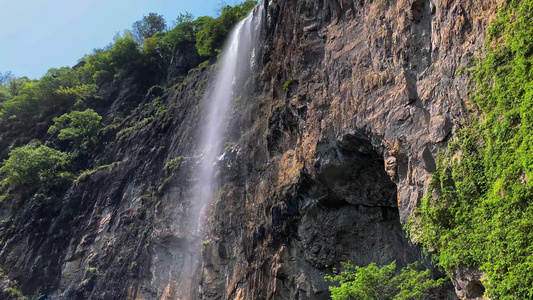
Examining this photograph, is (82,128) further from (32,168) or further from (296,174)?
(296,174)

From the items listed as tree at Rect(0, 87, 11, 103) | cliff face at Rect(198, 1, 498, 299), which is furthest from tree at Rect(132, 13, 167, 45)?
cliff face at Rect(198, 1, 498, 299)

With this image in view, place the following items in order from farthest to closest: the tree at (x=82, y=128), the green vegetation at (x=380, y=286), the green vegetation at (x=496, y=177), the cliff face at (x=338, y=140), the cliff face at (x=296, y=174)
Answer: the tree at (x=82, y=128) → the cliff face at (x=296, y=174) → the cliff face at (x=338, y=140) → the green vegetation at (x=380, y=286) → the green vegetation at (x=496, y=177)

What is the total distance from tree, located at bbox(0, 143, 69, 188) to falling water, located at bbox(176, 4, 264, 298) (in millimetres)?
13525

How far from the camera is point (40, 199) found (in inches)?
1147

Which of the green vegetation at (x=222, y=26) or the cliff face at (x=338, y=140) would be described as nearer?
the cliff face at (x=338, y=140)

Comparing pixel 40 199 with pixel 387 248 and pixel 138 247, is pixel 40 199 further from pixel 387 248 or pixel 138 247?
pixel 387 248

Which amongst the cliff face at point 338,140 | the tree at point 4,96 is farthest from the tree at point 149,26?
the cliff face at point 338,140

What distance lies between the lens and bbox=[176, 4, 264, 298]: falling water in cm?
2002

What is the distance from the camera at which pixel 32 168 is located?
3059 centimetres

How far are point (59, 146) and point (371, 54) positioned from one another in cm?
2972

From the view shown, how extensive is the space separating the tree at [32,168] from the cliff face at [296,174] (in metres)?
4.66

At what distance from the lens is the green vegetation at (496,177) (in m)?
7.83

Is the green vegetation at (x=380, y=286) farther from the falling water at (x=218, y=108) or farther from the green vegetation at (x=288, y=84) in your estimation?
the falling water at (x=218, y=108)

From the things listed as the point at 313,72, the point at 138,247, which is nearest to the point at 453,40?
the point at 313,72
